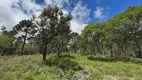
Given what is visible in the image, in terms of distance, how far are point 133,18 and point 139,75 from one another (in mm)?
20632

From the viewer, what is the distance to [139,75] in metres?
27.4

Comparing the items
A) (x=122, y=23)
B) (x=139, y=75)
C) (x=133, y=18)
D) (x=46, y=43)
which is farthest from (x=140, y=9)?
(x=46, y=43)

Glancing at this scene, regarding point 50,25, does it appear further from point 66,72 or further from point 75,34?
point 75,34

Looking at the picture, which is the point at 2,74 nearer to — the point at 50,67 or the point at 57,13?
the point at 50,67

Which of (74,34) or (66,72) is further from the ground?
(74,34)

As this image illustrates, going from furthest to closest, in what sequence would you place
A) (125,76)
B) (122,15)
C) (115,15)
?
(115,15) < (122,15) < (125,76)

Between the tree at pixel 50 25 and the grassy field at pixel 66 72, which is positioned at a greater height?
the tree at pixel 50 25

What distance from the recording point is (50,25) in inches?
1259

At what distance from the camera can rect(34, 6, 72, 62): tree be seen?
31703mm

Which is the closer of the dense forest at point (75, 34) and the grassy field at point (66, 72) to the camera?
the grassy field at point (66, 72)

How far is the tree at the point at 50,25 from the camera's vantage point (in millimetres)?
31703

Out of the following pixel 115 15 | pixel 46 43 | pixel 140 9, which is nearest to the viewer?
pixel 46 43

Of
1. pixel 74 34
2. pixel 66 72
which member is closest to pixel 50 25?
pixel 66 72

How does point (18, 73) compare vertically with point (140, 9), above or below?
below
